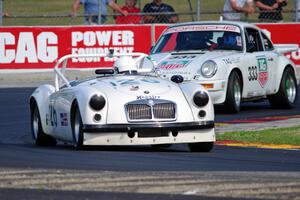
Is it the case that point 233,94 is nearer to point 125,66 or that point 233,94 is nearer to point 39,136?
point 125,66

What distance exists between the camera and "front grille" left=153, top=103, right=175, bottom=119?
12234 millimetres

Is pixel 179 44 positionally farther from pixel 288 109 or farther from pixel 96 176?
pixel 96 176

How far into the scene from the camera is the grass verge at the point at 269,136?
14.2m

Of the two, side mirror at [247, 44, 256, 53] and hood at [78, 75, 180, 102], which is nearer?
hood at [78, 75, 180, 102]

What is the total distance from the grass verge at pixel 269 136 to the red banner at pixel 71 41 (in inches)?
439

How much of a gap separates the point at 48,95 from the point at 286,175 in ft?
15.9

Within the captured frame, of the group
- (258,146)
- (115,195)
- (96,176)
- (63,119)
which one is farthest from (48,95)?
(115,195)

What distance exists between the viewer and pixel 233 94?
60.4 ft

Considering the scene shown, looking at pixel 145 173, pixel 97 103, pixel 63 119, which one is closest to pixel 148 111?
pixel 97 103

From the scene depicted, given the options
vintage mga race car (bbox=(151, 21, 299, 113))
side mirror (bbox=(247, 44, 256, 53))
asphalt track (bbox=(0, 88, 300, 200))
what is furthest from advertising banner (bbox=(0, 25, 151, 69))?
asphalt track (bbox=(0, 88, 300, 200))

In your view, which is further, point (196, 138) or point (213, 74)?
point (213, 74)

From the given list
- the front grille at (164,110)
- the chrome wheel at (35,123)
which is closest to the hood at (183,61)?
the chrome wheel at (35,123)

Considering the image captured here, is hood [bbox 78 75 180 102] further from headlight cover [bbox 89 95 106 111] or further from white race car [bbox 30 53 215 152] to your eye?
headlight cover [bbox 89 95 106 111]

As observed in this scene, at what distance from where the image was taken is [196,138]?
40.5 ft
